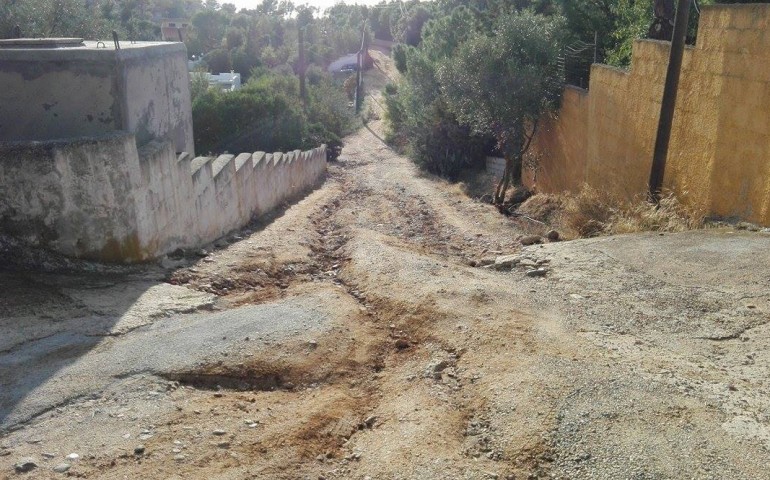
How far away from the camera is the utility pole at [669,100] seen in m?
10.2

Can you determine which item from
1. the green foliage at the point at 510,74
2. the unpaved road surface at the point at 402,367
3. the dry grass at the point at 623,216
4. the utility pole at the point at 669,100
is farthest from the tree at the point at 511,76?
the unpaved road surface at the point at 402,367

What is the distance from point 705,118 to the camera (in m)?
9.94

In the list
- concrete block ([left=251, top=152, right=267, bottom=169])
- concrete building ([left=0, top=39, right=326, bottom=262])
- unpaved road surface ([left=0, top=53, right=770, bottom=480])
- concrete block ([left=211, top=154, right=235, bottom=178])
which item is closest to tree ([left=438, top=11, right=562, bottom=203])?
concrete block ([left=251, top=152, right=267, bottom=169])

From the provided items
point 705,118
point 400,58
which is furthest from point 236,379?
point 400,58

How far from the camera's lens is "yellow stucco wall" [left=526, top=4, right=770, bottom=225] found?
8883 millimetres

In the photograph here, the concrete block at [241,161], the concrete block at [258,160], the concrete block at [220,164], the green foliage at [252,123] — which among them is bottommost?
the green foliage at [252,123]

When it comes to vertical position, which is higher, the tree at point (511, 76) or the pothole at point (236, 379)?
the tree at point (511, 76)

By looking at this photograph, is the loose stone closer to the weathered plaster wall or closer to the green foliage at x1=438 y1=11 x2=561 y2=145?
the weathered plaster wall

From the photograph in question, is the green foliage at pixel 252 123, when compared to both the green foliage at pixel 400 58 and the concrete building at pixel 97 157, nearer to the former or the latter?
the green foliage at pixel 400 58

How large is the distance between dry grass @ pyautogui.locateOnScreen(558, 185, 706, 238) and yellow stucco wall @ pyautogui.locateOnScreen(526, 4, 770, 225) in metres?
0.25

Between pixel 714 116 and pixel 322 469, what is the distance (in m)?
7.76

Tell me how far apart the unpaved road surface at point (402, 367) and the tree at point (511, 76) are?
7.82m

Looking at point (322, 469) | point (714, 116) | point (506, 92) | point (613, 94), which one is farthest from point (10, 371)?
point (506, 92)

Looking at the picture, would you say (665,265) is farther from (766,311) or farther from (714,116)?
(714,116)
